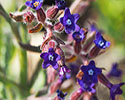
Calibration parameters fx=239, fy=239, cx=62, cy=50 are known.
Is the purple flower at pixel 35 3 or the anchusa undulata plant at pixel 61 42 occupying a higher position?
the purple flower at pixel 35 3

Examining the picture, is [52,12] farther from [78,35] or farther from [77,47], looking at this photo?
[77,47]

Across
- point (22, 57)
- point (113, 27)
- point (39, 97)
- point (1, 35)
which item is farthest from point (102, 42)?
point (113, 27)

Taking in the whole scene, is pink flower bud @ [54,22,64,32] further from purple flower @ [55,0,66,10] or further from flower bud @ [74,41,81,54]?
flower bud @ [74,41,81,54]

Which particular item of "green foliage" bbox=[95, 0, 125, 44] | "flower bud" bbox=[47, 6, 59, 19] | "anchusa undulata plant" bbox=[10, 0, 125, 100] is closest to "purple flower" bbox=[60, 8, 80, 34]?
"anchusa undulata plant" bbox=[10, 0, 125, 100]

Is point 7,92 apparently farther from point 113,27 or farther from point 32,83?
point 113,27

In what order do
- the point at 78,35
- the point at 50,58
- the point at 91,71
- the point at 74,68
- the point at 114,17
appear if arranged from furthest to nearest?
the point at 114,17
the point at 74,68
the point at 78,35
the point at 91,71
the point at 50,58

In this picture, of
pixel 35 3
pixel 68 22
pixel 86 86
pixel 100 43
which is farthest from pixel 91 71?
pixel 35 3

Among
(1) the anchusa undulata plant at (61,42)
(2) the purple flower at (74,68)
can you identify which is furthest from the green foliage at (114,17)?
(1) the anchusa undulata plant at (61,42)

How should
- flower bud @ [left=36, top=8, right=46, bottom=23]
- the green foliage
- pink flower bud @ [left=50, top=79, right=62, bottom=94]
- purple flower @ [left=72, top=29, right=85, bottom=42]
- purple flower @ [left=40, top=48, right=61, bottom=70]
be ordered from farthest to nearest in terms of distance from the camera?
the green foliage → pink flower bud @ [left=50, top=79, right=62, bottom=94] → purple flower @ [left=72, top=29, right=85, bottom=42] → flower bud @ [left=36, top=8, right=46, bottom=23] → purple flower @ [left=40, top=48, right=61, bottom=70]

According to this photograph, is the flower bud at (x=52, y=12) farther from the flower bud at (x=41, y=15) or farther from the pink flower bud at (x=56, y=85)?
the pink flower bud at (x=56, y=85)
